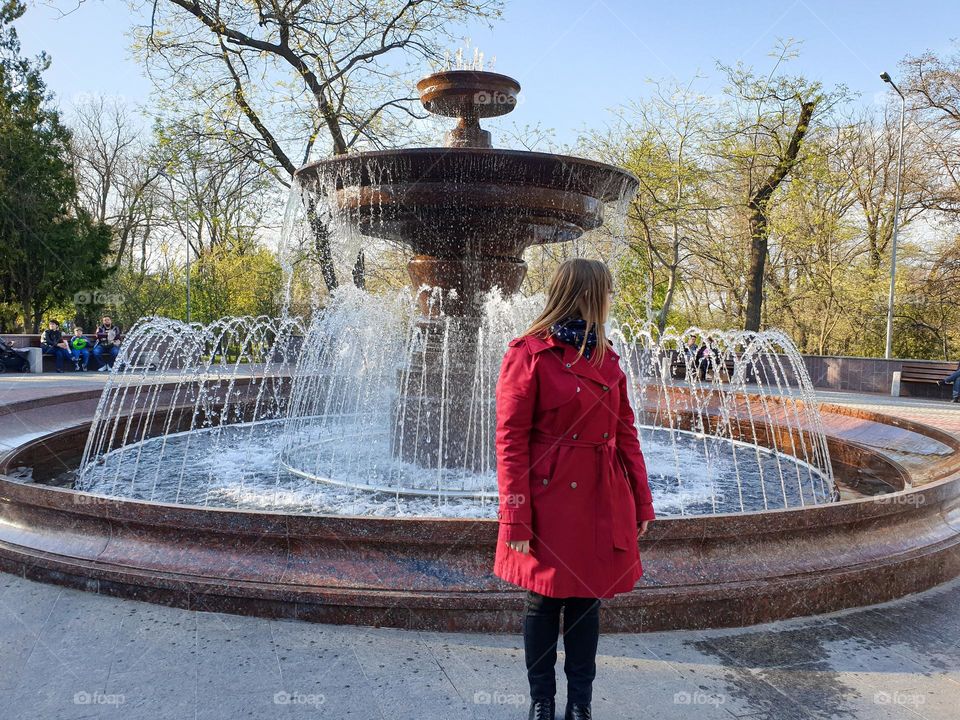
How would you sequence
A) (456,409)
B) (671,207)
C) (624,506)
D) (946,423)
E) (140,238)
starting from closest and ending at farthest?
1. (624,506)
2. (456,409)
3. (946,423)
4. (671,207)
5. (140,238)

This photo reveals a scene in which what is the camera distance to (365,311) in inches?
374

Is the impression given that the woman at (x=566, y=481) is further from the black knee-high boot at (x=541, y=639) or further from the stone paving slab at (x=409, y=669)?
the stone paving slab at (x=409, y=669)

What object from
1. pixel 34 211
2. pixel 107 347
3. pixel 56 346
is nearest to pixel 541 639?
pixel 56 346

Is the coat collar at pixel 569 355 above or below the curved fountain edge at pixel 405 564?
above

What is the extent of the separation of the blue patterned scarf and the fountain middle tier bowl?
345 cm

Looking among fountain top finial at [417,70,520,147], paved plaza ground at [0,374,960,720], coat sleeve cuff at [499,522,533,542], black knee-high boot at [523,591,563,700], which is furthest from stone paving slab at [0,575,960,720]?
fountain top finial at [417,70,520,147]

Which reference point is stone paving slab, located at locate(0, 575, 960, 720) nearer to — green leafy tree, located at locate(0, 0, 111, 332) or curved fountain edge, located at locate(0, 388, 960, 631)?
curved fountain edge, located at locate(0, 388, 960, 631)

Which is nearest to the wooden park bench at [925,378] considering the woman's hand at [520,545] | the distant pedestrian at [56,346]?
the woman's hand at [520,545]

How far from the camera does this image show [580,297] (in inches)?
101

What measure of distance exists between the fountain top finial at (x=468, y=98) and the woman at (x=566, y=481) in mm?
4641

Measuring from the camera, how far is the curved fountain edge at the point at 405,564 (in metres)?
3.46

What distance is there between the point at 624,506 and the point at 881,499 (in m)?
2.37

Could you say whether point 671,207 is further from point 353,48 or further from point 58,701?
point 58,701

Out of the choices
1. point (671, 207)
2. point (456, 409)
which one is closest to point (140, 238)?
point (671, 207)
